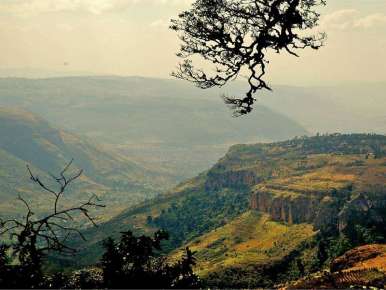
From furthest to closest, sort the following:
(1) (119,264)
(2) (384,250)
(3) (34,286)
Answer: (2) (384,250)
(1) (119,264)
(3) (34,286)

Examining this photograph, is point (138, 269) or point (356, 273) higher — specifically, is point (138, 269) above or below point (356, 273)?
above

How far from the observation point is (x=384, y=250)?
5009cm

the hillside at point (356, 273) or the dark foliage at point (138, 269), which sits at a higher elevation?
the dark foliage at point (138, 269)

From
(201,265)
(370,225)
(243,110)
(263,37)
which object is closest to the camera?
(263,37)

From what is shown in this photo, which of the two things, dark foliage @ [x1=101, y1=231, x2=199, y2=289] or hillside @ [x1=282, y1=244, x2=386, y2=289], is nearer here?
dark foliage @ [x1=101, y1=231, x2=199, y2=289]

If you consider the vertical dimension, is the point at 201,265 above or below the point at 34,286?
below

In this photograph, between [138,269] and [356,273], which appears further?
[356,273]

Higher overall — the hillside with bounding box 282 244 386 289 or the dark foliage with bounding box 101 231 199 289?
the dark foliage with bounding box 101 231 199 289

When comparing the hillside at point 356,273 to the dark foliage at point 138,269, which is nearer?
the dark foliage at point 138,269

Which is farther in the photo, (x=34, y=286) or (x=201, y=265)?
(x=201, y=265)

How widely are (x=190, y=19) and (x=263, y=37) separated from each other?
3491mm

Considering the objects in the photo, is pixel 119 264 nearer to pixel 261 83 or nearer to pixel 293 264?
pixel 261 83

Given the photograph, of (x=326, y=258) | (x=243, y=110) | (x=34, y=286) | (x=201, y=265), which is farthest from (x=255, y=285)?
(x=34, y=286)

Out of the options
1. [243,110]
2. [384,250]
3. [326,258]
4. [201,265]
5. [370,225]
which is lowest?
[201,265]
